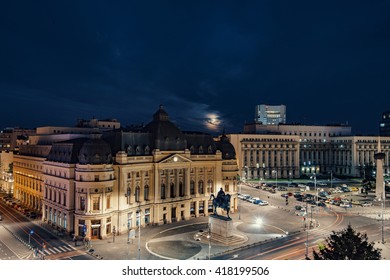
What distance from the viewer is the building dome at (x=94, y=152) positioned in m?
60.8

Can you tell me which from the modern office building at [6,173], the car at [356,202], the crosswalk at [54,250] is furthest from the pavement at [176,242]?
the modern office building at [6,173]

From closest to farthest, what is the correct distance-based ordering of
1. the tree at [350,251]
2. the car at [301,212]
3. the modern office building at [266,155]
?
the tree at [350,251]
the car at [301,212]
the modern office building at [266,155]

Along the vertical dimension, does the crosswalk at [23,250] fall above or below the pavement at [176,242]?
below

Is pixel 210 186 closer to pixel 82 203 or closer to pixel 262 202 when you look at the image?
pixel 262 202

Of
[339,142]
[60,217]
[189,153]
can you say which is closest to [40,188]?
[60,217]

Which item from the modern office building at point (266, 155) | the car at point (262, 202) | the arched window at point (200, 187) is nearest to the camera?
the arched window at point (200, 187)

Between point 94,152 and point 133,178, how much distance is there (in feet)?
33.6

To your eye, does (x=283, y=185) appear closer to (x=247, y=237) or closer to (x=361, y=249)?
(x=247, y=237)

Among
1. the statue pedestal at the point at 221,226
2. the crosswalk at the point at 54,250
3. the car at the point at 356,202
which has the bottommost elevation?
the crosswalk at the point at 54,250

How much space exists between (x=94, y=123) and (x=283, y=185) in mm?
74063

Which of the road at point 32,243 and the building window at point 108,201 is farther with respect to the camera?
the building window at point 108,201

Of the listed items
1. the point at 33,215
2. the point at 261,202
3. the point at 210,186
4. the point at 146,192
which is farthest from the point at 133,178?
the point at 261,202

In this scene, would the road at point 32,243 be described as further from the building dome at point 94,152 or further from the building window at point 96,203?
the building dome at point 94,152

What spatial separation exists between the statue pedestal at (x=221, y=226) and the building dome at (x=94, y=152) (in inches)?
872
